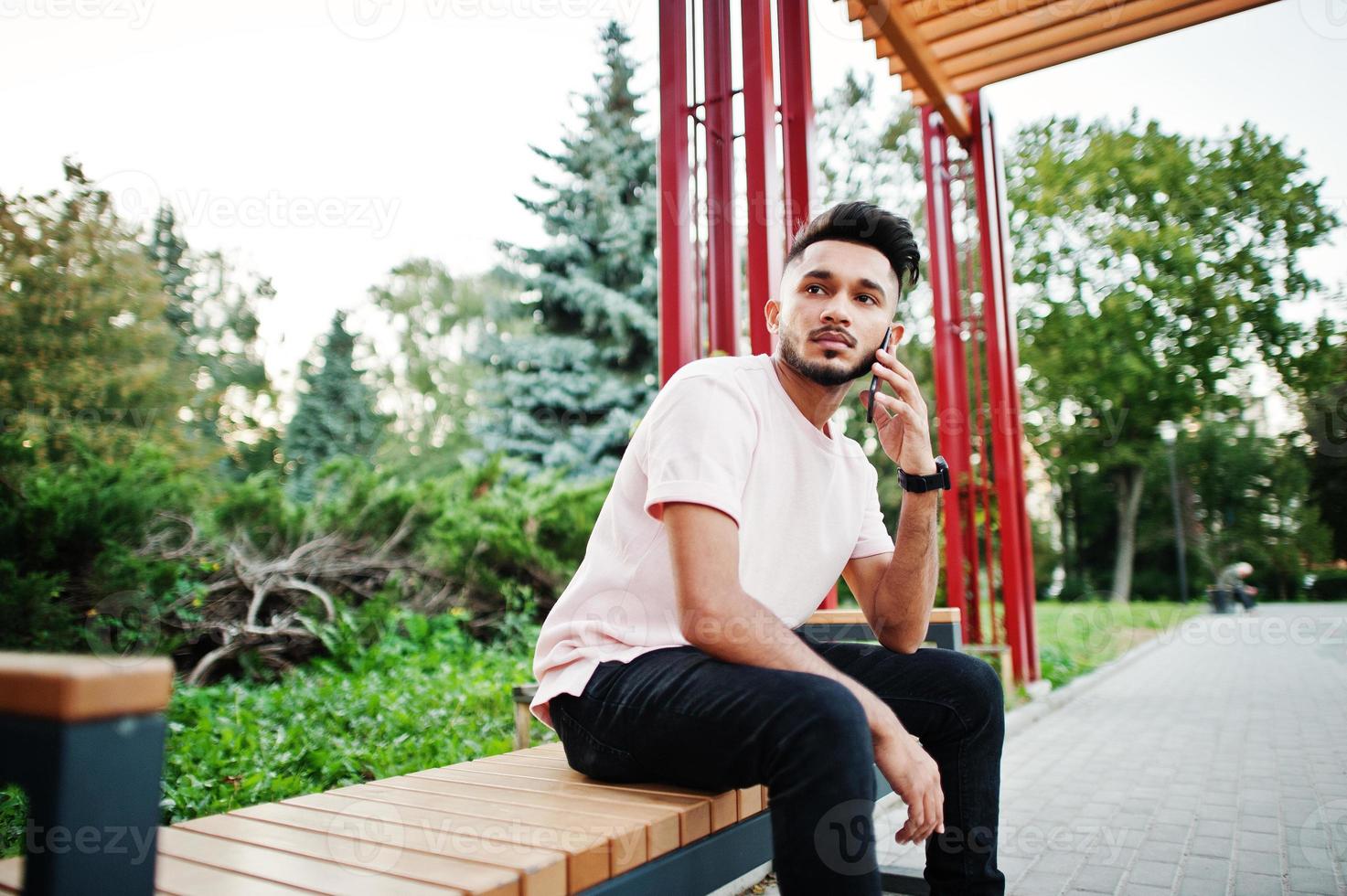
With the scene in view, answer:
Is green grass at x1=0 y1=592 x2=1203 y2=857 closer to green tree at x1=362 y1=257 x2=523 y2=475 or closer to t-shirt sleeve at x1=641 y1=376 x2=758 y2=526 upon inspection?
t-shirt sleeve at x1=641 y1=376 x2=758 y2=526

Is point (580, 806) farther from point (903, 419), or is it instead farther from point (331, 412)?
point (331, 412)

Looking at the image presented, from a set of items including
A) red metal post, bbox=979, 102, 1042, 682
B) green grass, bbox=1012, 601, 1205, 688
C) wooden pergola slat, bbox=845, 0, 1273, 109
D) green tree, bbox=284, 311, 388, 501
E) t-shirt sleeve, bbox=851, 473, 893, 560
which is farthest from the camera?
green tree, bbox=284, 311, 388, 501

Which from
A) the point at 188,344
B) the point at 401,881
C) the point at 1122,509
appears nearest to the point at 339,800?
the point at 401,881

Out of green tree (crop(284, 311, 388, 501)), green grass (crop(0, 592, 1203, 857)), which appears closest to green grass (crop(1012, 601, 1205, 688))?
green grass (crop(0, 592, 1203, 857))

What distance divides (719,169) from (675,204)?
0.35m

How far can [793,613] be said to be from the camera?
1830 millimetres

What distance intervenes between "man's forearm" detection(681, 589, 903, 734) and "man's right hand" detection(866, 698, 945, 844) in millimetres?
10

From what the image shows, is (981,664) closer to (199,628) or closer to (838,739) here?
(838,739)

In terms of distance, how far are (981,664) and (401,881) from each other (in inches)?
52.9

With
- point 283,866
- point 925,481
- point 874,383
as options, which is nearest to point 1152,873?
point 925,481

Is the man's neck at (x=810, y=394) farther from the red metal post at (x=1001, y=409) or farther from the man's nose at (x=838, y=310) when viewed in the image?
the red metal post at (x=1001, y=409)

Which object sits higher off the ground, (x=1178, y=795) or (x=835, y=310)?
(x=835, y=310)

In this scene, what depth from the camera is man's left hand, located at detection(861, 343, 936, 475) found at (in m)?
1.91

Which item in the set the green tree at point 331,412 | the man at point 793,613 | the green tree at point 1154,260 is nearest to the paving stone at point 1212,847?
the man at point 793,613
